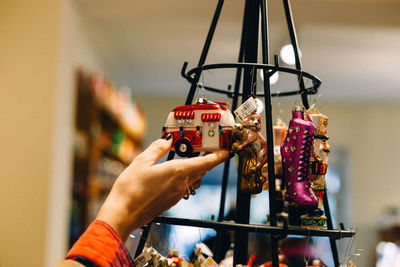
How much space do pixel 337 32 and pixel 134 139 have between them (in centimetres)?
245

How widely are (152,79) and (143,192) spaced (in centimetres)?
498

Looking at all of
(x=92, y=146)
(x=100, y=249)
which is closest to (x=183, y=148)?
(x=100, y=249)

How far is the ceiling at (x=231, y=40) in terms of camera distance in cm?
298

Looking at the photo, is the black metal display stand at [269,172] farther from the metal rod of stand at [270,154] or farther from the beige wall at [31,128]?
the beige wall at [31,128]

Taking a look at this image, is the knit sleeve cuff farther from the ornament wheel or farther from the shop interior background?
the shop interior background

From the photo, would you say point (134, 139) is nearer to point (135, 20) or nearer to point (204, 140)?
point (135, 20)

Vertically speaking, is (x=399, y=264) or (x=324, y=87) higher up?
(x=324, y=87)

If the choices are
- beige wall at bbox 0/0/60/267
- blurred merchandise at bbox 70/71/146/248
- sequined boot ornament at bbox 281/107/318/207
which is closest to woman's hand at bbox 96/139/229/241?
sequined boot ornament at bbox 281/107/318/207

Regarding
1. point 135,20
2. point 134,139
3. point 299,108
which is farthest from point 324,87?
point 299,108

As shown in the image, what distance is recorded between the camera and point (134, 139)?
16.6 ft

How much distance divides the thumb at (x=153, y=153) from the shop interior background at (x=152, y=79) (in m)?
0.56

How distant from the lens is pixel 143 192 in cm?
74

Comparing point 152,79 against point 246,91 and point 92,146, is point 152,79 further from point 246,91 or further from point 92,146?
point 246,91

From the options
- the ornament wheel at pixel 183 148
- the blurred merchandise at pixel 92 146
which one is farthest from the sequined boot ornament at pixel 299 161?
the blurred merchandise at pixel 92 146
